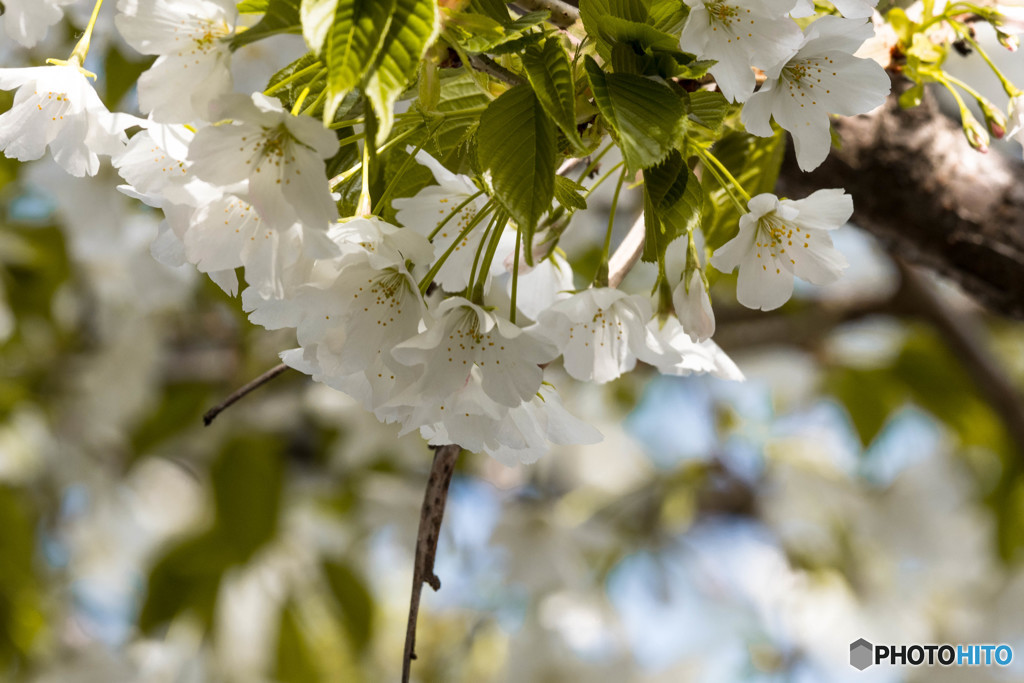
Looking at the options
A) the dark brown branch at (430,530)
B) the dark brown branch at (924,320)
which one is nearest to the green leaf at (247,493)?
the dark brown branch at (924,320)

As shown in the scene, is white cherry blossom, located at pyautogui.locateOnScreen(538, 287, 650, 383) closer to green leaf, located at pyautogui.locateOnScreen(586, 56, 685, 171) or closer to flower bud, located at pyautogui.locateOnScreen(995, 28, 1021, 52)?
green leaf, located at pyautogui.locateOnScreen(586, 56, 685, 171)

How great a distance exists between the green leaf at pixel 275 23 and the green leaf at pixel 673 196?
0.62 feet

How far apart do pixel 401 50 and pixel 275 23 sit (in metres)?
0.07

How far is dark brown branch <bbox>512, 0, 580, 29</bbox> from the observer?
1.50 ft

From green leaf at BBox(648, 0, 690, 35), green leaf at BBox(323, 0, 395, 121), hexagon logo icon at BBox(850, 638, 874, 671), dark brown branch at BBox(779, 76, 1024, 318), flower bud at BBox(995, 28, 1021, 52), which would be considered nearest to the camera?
green leaf at BBox(323, 0, 395, 121)

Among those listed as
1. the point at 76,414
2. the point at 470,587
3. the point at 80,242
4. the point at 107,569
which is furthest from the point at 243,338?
the point at 107,569

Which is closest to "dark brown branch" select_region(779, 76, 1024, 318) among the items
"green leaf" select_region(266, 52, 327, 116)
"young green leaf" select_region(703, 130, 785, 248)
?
"young green leaf" select_region(703, 130, 785, 248)

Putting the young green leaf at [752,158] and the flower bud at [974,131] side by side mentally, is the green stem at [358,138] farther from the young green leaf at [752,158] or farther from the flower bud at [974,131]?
the flower bud at [974,131]

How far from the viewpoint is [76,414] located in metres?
2.25

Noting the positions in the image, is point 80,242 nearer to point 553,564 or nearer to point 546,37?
point 553,564

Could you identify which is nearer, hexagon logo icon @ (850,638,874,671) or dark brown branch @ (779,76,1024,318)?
dark brown branch @ (779,76,1024,318)

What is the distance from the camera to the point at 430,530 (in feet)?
1.70

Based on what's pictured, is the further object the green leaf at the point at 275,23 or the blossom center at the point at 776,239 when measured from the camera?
the blossom center at the point at 776,239

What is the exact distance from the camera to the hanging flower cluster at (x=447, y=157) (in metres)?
0.38
